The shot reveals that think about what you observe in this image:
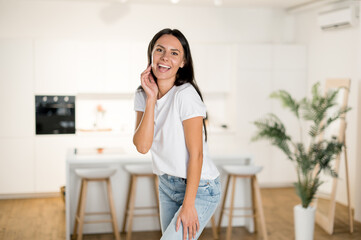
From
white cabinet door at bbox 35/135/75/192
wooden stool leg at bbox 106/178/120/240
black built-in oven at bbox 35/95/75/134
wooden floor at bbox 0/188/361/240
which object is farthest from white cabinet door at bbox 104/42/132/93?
wooden stool leg at bbox 106/178/120/240

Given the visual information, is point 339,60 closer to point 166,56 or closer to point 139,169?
point 139,169

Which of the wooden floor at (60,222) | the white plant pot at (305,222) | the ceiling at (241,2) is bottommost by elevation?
the wooden floor at (60,222)

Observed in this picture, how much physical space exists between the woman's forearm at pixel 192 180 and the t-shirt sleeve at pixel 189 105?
6.7 inches

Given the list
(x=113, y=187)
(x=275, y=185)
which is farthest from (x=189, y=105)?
(x=275, y=185)

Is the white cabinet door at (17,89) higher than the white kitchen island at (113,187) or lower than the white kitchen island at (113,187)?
higher

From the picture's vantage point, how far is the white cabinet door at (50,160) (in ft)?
20.9

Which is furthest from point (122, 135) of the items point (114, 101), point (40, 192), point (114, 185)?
point (114, 185)

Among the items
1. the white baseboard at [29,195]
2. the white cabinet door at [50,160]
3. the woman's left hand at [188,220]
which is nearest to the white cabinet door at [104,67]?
the white cabinet door at [50,160]

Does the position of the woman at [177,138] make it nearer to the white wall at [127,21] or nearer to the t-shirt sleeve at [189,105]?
the t-shirt sleeve at [189,105]

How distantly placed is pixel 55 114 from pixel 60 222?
1802mm

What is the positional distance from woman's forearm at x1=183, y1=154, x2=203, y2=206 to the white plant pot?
282cm

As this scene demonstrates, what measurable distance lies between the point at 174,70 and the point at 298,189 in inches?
113

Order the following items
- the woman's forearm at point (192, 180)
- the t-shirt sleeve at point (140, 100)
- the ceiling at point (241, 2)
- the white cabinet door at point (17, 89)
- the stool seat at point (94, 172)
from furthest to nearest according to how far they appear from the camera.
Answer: the ceiling at point (241, 2) < the white cabinet door at point (17, 89) < the stool seat at point (94, 172) < the t-shirt sleeve at point (140, 100) < the woman's forearm at point (192, 180)

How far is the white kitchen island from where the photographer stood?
4.59 meters
